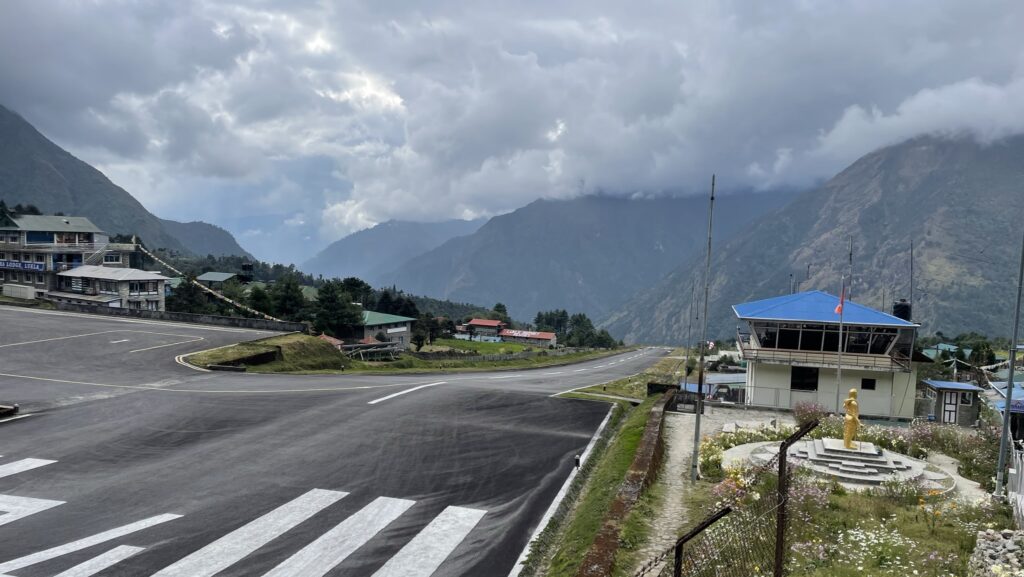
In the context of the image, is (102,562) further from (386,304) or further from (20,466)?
(386,304)

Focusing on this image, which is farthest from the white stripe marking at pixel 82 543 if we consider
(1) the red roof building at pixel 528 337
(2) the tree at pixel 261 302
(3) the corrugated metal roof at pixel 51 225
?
(1) the red roof building at pixel 528 337

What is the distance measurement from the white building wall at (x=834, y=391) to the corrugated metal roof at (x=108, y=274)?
2493 inches

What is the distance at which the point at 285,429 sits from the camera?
872 inches

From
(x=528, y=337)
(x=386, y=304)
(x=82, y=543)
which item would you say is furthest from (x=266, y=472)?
(x=528, y=337)

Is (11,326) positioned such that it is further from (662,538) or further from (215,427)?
(662,538)

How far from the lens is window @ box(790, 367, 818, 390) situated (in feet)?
117

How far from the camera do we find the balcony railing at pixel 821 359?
34.1 meters

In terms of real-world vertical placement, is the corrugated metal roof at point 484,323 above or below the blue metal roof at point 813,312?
below

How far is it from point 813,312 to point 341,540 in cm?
Answer: 3170

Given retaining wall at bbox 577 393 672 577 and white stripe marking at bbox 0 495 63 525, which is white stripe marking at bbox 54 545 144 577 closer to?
white stripe marking at bbox 0 495 63 525

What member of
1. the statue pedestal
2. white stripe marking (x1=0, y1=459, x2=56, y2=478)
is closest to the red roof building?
the statue pedestal

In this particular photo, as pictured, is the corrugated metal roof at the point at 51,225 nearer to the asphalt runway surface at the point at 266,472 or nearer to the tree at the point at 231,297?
the tree at the point at 231,297

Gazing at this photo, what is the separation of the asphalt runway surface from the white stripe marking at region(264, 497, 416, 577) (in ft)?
0.16

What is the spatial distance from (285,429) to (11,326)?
3004cm
